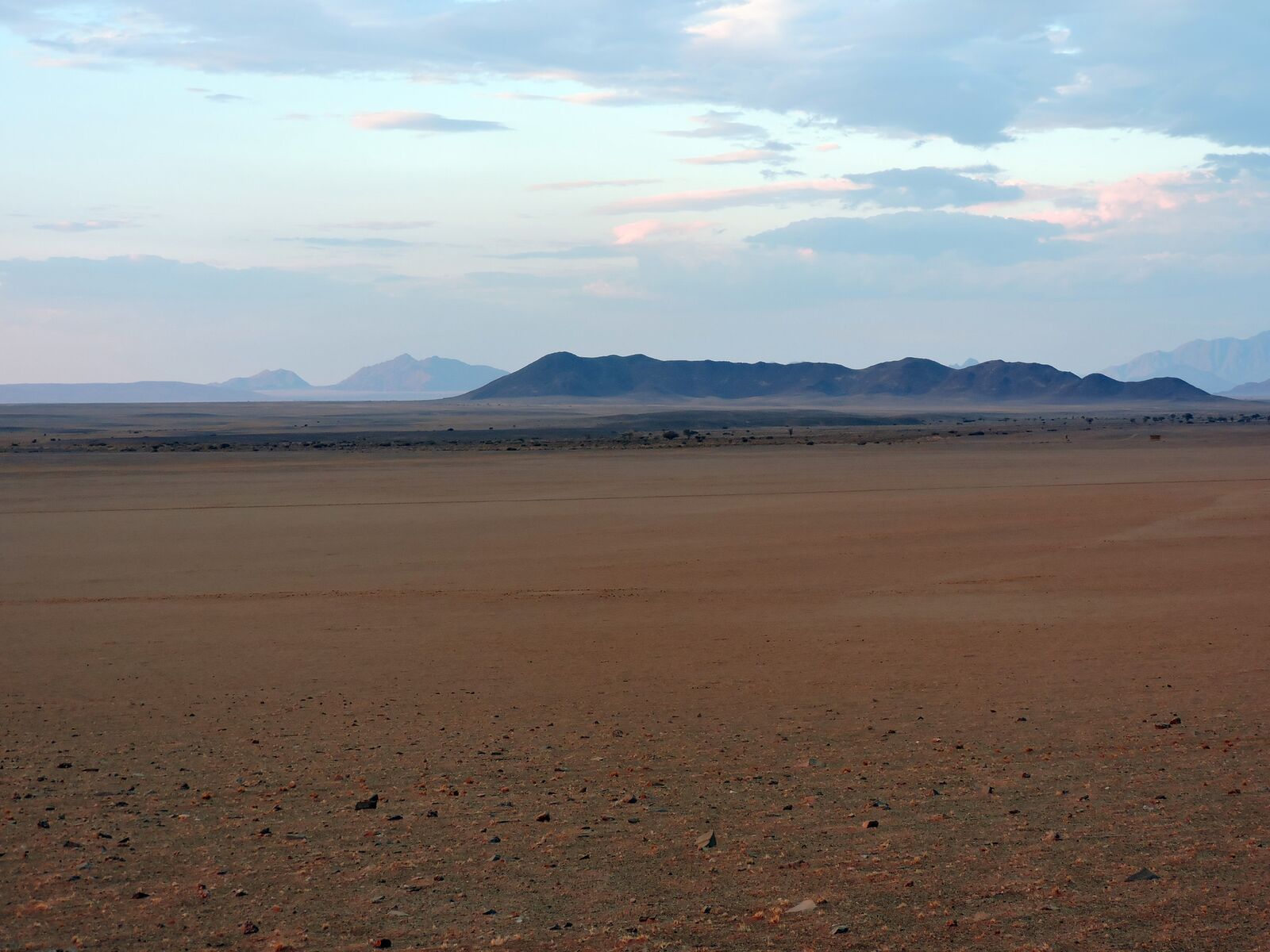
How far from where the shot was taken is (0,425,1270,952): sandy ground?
5.16 meters

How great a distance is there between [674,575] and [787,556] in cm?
246

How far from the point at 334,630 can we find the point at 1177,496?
22575mm

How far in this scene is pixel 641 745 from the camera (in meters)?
8.07

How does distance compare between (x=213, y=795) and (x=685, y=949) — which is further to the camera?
(x=213, y=795)

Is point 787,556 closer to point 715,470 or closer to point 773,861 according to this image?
point 773,861

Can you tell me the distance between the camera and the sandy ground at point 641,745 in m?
5.16

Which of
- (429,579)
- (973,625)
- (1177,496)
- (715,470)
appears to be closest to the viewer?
(973,625)

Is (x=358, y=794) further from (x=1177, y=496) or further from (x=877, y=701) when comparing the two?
(x=1177, y=496)

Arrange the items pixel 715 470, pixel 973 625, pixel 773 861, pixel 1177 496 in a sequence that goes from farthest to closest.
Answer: pixel 715 470, pixel 1177 496, pixel 973 625, pixel 773 861

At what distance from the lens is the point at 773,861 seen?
18.7ft

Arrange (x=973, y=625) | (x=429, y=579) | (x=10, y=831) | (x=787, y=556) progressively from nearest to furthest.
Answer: (x=10, y=831)
(x=973, y=625)
(x=429, y=579)
(x=787, y=556)

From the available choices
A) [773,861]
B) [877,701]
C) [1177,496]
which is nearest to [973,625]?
[877,701]

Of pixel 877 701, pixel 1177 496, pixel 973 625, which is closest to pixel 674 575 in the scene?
pixel 973 625

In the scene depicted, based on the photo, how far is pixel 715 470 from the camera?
39750mm
